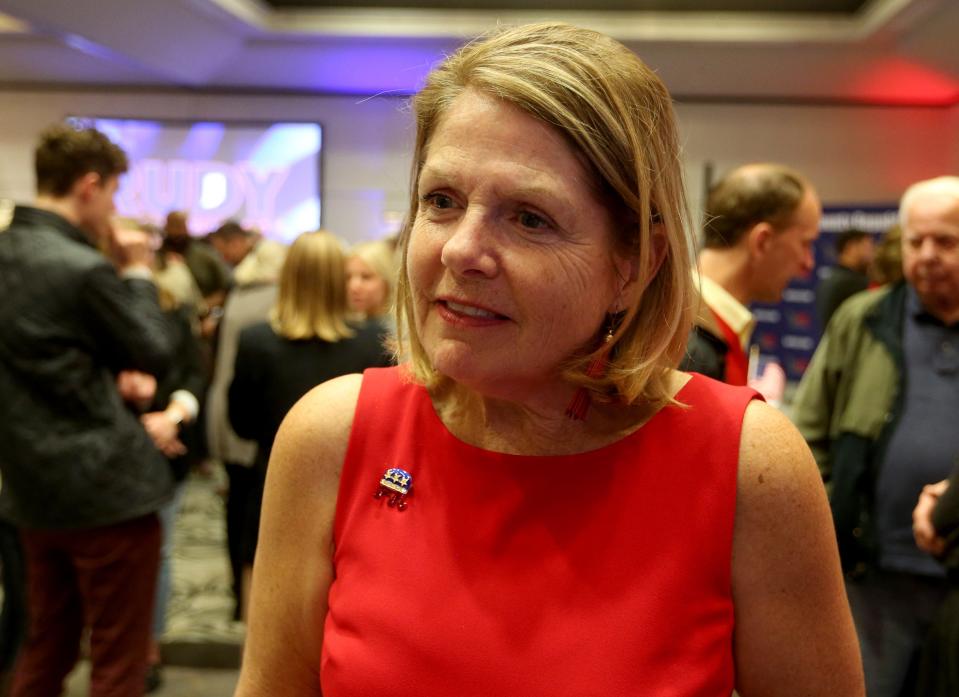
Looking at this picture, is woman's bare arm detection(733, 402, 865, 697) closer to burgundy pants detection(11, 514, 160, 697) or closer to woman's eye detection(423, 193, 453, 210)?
woman's eye detection(423, 193, 453, 210)

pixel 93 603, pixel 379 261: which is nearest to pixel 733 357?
pixel 93 603

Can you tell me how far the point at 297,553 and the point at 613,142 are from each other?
636 millimetres

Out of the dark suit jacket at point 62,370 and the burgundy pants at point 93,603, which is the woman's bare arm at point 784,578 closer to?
the dark suit jacket at point 62,370

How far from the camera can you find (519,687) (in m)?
1.06

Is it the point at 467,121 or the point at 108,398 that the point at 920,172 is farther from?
the point at 467,121

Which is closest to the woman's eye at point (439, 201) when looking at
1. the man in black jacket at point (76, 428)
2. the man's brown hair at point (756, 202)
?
the man in black jacket at point (76, 428)

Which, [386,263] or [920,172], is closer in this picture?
[386,263]

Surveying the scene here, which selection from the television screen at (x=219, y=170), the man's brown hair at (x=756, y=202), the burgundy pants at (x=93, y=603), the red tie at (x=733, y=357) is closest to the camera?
the red tie at (x=733, y=357)

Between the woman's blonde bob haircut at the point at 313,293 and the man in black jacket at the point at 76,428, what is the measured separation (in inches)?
20.5

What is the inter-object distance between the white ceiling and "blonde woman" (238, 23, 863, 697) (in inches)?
230

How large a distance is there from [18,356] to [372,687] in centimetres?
187

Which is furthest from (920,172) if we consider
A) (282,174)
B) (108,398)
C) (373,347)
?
(108,398)

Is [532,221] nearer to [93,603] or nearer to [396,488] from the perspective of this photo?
[396,488]

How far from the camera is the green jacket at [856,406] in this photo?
273cm
